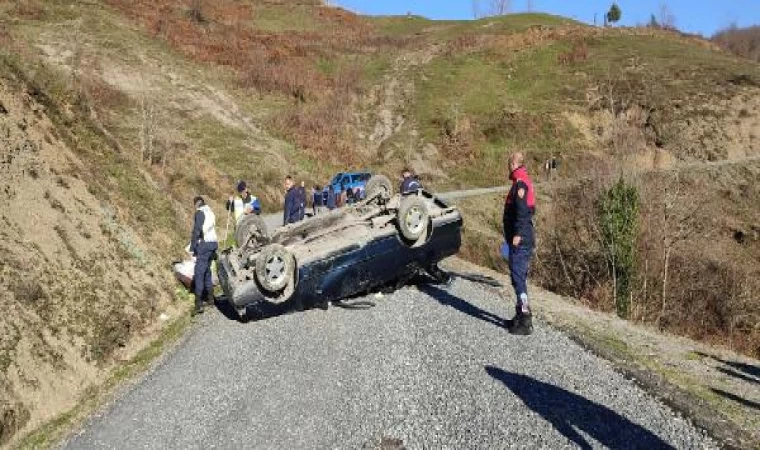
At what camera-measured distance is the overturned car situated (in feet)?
34.8

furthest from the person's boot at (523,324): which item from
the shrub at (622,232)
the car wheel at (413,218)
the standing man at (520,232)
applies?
the shrub at (622,232)

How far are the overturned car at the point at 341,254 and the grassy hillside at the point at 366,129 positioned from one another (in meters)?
2.60

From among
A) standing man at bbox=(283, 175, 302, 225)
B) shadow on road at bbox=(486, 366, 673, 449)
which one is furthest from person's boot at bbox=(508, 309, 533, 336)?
standing man at bbox=(283, 175, 302, 225)

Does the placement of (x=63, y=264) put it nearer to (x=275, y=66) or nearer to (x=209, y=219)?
(x=209, y=219)

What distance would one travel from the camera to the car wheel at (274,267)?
1027 cm

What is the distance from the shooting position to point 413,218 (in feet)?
38.3

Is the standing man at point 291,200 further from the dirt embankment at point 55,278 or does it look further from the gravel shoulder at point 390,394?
the gravel shoulder at point 390,394

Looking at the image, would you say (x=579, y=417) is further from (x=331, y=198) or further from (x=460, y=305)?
(x=331, y=198)

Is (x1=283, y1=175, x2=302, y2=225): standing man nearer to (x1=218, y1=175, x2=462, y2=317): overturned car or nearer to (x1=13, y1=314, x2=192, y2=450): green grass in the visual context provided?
(x1=218, y1=175, x2=462, y2=317): overturned car

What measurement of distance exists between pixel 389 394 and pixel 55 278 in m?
6.84

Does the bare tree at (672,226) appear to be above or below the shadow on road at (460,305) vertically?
below

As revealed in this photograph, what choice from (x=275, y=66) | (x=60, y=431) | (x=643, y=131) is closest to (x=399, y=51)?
(x=275, y=66)

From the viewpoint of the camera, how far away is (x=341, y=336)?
9.76 metres

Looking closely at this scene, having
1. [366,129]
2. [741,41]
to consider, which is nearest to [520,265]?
[366,129]
